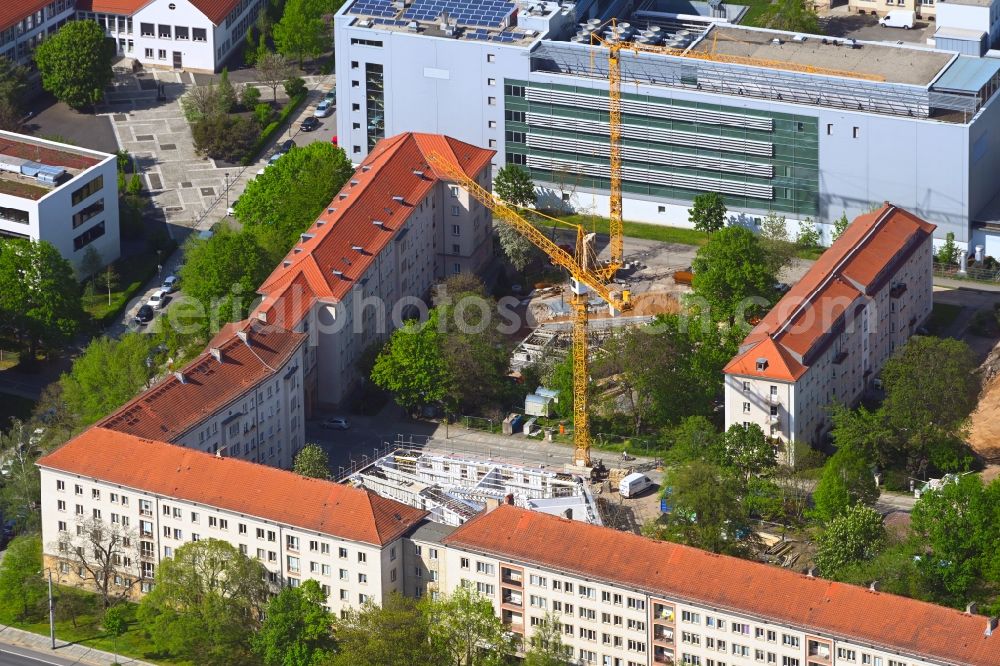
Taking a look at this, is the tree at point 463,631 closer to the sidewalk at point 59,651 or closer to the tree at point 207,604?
the tree at point 207,604

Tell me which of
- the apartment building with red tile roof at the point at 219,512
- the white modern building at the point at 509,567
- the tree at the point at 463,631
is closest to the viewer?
the white modern building at the point at 509,567

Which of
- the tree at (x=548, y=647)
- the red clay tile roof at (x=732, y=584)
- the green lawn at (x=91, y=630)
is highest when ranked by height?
the red clay tile roof at (x=732, y=584)

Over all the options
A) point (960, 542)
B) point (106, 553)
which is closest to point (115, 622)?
point (106, 553)

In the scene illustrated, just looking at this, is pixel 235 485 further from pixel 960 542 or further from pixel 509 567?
pixel 960 542

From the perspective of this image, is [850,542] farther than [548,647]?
Yes

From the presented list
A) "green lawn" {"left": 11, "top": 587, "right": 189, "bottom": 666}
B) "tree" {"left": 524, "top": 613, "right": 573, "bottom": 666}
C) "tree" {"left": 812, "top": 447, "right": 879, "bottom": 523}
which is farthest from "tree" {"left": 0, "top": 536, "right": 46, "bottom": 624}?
"tree" {"left": 812, "top": 447, "right": 879, "bottom": 523}

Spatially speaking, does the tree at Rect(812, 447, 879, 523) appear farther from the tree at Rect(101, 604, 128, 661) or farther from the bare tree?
the tree at Rect(101, 604, 128, 661)

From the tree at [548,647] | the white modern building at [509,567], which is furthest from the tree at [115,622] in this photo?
the tree at [548,647]
